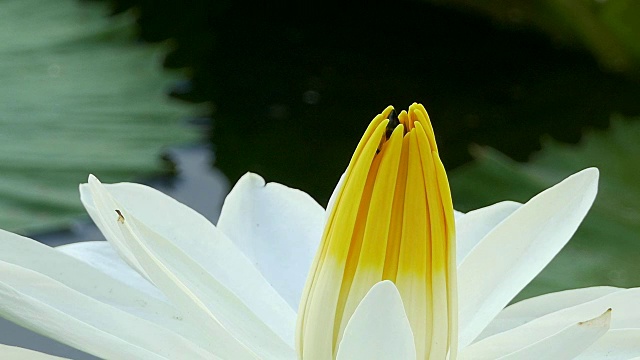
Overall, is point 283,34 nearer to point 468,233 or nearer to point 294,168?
point 294,168

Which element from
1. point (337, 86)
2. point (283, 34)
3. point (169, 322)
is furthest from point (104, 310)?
point (283, 34)

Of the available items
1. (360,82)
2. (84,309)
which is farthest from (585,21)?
(84,309)

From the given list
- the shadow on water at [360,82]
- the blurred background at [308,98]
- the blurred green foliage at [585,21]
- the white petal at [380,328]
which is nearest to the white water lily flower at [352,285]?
the white petal at [380,328]

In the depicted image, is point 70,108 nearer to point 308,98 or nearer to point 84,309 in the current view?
point 308,98

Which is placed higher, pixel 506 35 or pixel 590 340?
pixel 506 35

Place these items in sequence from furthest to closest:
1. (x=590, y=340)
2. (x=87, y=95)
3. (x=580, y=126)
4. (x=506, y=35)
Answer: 1. (x=506, y=35)
2. (x=580, y=126)
3. (x=87, y=95)
4. (x=590, y=340)

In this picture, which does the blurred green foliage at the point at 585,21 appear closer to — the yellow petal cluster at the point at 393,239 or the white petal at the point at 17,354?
the yellow petal cluster at the point at 393,239
